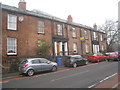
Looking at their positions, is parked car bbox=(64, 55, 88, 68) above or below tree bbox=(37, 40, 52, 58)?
below

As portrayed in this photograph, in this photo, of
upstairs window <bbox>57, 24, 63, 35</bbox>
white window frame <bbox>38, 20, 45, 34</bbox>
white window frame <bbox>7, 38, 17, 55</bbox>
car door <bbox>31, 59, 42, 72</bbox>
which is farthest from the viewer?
upstairs window <bbox>57, 24, 63, 35</bbox>

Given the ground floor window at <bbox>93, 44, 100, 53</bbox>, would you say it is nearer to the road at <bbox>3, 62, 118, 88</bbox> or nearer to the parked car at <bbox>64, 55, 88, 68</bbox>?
the parked car at <bbox>64, 55, 88, 68</bbox>

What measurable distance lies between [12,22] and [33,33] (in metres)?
3.26

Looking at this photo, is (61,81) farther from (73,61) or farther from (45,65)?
(73,61)

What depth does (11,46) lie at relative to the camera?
14000mm

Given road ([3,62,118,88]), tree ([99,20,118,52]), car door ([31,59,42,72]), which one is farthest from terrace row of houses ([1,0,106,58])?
tree ([99,20,118,52])

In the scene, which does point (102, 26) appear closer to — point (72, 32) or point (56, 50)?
point (72, 32)

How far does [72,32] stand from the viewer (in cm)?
2269

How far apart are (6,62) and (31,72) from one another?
443 centimetres

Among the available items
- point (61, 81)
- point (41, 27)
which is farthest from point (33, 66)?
point (41, 27)

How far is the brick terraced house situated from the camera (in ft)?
45.6

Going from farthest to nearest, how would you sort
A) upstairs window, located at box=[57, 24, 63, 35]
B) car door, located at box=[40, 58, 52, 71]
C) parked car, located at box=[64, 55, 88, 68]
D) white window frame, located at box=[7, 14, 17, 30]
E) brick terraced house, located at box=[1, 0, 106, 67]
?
upstairs window, located at box=[57, 24, 63, 35]
parked car, located at box=[64, 55, 88, 68]
white window frame, located at box=[7, 14, 17, 30]
brick terraced house, located at box=[1, 0, 106, 67]
car door, located at box=[40, 58, 52, 71]

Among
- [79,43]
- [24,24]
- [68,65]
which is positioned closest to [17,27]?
[24,24]

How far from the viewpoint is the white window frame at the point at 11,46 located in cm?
1376
